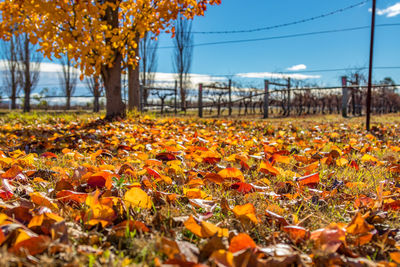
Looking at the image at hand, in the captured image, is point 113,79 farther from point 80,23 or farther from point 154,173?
point 154,173

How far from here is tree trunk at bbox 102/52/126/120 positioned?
250 inches

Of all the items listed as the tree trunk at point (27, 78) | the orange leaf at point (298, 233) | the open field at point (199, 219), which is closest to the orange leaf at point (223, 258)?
the open field at point (199, 219)

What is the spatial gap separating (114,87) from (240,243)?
237 inches

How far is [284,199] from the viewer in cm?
136

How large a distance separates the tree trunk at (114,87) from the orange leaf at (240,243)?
5.77 m

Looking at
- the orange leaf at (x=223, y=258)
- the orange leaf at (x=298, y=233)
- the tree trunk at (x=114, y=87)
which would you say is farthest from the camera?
the tree trunk at (x=114, y=87)

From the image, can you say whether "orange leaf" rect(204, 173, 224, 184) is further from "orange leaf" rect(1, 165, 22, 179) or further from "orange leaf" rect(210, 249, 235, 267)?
"orange leaf" rect(1, 165, 22, 179)

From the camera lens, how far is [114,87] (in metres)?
6.40

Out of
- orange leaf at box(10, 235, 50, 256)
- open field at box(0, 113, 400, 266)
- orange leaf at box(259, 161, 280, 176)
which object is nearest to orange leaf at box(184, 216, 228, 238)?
open field at box(0, 113, 400, 266)

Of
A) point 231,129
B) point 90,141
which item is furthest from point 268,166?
point 231,129

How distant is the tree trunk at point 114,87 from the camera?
635 cm

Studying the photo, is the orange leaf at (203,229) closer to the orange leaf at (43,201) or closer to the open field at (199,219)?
the open field at (199,219)

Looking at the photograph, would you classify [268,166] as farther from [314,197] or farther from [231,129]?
[231,129]

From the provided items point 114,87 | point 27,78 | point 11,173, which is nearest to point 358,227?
point 11,173
